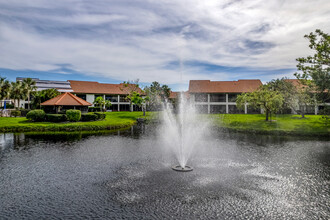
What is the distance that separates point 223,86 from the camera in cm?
6056

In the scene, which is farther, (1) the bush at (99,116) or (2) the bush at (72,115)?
(1) the bush at (99,116)

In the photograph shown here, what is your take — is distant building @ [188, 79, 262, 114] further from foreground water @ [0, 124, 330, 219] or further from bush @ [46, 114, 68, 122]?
foreground water @ [0, 124, 330, 219]

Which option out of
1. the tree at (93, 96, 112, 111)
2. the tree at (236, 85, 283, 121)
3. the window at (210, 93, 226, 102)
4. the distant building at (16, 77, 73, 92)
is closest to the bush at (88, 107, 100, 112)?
the tree at (93, 96, 112, 111)

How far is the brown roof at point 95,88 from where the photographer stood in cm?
6391

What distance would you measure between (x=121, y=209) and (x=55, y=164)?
7566 millimetres

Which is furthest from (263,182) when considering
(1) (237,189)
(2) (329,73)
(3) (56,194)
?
(2) (329,73)

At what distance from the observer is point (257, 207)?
8.84 metres

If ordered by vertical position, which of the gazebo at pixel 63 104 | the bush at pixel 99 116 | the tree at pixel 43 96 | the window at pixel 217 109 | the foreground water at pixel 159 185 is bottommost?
the foreground water at pixel 159 185

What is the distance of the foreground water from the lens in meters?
8.46

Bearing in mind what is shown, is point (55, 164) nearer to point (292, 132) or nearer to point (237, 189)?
point (237, 189)

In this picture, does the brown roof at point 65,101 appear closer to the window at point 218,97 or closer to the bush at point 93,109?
the bush at point 93,109

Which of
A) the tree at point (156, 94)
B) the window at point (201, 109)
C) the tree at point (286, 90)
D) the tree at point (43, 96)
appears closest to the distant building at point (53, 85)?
the tree at point (43, 96)

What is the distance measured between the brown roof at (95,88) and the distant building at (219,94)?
69.6 ft

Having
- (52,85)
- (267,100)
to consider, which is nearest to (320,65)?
(267,100)
